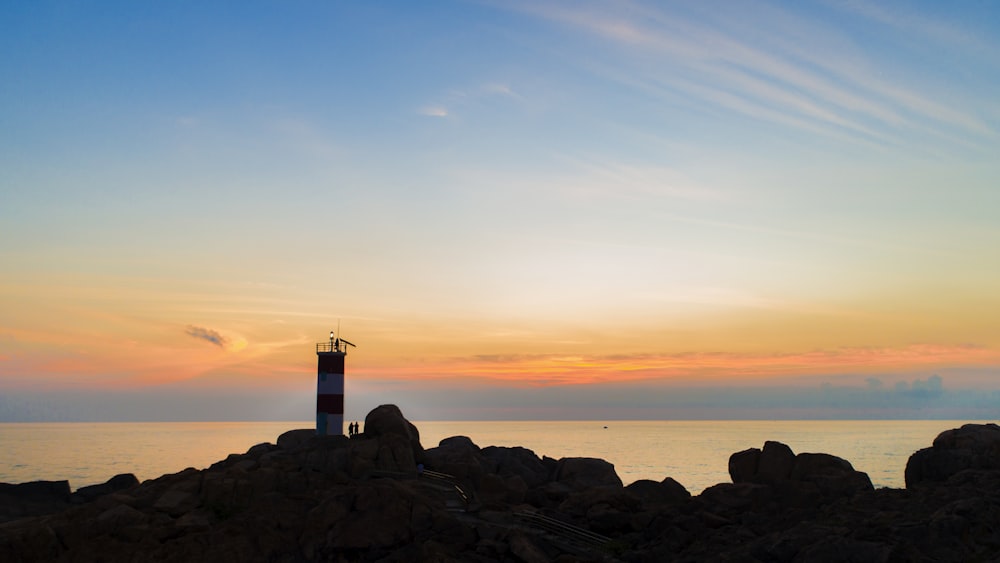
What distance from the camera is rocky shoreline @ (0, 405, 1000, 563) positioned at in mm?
25516

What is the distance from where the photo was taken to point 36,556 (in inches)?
1123

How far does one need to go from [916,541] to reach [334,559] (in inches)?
729

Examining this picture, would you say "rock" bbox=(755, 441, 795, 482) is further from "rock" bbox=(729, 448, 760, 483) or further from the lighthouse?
the lighthouse

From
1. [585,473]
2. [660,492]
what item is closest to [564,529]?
A: [660,492]

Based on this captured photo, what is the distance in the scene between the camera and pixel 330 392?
42812mm

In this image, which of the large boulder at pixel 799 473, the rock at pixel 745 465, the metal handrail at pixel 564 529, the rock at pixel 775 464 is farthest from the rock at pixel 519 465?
the rock at pixel 775 464

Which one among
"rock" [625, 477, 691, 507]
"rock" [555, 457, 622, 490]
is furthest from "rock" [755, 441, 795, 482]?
"rock" [555, 457, 622, 490]

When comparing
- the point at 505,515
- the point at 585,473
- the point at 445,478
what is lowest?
the point at 505,515

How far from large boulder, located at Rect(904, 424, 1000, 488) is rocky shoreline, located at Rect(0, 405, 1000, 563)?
69 mm

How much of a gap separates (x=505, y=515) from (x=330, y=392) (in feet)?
50.0

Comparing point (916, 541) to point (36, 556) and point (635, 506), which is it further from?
point (36, 556)

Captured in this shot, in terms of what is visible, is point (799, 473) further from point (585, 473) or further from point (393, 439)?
point (393, 439)

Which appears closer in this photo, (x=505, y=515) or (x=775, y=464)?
(x=505, y=515)

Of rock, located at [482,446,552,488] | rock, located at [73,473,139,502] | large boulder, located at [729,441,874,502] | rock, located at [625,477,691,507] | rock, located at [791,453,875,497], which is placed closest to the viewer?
large boulder, located at [729,441,874,502]
